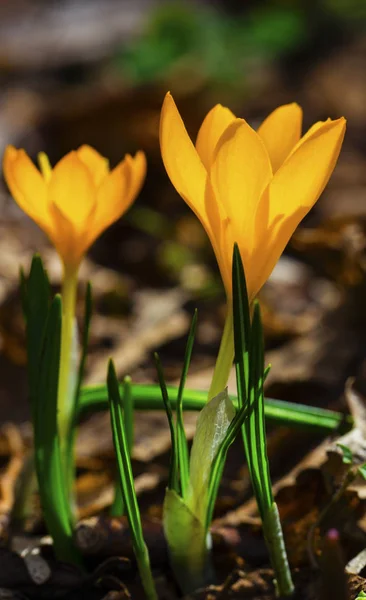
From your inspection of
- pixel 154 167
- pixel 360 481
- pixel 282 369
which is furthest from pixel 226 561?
pixel 154 167

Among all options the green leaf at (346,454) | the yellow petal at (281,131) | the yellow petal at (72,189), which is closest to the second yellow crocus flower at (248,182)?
the yellow petal at (281,131)

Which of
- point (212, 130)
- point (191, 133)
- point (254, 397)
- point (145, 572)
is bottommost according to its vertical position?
point (145, 572)

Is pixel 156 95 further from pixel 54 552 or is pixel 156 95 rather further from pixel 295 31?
pixel 54 552

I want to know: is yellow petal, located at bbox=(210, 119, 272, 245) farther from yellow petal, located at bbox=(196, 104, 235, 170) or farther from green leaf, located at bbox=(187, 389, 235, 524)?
green leaf, located at bbox=(187, 389, 235, 524)

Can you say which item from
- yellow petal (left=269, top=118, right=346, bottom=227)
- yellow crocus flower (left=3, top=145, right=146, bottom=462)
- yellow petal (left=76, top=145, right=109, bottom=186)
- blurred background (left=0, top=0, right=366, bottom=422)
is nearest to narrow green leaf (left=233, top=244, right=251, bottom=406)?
yellow petal (left=269, top=118, right=346, bottom=227)

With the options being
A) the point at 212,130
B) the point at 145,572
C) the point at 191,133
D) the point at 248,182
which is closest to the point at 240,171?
the point at 248,182

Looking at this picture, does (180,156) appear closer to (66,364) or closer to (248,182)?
(248,182)

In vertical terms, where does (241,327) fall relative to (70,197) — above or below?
below
